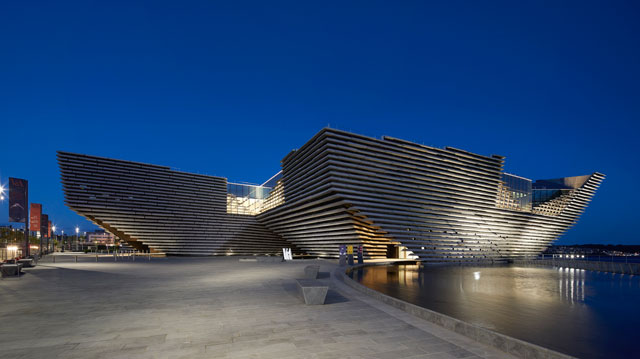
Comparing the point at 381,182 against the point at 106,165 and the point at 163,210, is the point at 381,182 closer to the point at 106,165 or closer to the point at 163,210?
the point at 163,210

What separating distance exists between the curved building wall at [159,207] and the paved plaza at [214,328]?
130 ft

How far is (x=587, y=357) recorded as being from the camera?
19.3 ft

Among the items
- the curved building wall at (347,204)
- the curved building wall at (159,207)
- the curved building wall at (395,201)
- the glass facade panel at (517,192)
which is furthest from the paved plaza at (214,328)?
the glass facade panel at (517,192)

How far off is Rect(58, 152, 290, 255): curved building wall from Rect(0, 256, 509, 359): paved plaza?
39.6m

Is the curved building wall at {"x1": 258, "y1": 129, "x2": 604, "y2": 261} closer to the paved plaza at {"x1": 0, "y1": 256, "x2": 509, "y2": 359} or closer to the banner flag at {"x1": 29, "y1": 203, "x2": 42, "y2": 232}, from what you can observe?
the paved plaza at {"x1": 0, "y1": 256, "x2": 509, "y2": 359}

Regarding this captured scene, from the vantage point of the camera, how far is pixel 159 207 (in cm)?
4884

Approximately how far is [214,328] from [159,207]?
4741 centimetres

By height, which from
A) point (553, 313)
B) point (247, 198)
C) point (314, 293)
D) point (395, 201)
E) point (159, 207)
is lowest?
point (553, 313)

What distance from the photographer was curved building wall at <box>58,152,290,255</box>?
148ft

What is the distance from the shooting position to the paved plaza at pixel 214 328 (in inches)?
216

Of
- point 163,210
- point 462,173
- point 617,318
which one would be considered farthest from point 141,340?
point 163,210

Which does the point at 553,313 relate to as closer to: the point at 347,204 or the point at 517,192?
the point at 347,204

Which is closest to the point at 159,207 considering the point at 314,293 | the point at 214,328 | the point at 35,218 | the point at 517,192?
the point at 35,218

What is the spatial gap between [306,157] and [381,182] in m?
9.77
